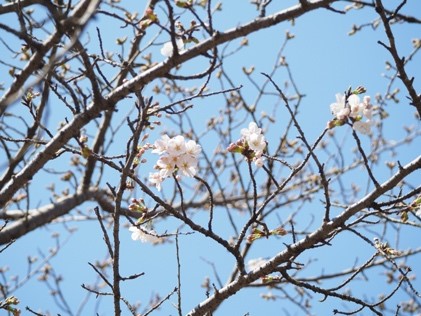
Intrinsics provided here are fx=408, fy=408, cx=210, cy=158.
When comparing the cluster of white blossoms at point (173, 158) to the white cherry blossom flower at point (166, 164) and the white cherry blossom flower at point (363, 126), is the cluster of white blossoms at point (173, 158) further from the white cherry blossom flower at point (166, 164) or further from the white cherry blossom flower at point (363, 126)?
the white cherry blossom flower at point (363, 126)

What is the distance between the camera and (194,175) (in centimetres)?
184

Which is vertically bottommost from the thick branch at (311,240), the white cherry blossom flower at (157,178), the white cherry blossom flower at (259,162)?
the thick branch at (311,240)

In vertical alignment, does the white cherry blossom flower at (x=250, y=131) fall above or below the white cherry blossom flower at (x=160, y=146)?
above

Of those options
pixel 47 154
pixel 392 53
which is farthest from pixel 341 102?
pixel 47 154

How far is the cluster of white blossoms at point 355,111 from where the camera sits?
1.75 meters

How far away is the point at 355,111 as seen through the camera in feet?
5.87

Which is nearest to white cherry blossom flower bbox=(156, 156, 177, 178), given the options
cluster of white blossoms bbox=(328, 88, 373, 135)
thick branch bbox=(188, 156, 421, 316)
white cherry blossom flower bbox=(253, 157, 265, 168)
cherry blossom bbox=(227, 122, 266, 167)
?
cherry blossom bbox=(227, 122, 266, 167)

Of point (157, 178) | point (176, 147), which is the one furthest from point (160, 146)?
point (157, 178)

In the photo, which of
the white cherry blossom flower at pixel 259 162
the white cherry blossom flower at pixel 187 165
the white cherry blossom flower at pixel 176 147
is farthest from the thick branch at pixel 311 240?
the white cherry blossom flower at pixel 176 147

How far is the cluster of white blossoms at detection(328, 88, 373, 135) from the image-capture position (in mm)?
1755

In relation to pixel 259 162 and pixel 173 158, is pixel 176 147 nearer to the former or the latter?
pixel 173 158

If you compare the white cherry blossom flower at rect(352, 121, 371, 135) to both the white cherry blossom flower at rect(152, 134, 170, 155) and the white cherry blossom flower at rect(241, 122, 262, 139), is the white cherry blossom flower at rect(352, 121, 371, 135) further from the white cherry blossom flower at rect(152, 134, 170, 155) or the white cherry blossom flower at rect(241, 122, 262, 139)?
the white cherry blossom flower at rect(152, 134, 170, 155)

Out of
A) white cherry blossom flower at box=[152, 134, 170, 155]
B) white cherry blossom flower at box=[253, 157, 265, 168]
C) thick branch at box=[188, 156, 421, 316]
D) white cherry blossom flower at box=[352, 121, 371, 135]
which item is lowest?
thick branch at box=[188, 156, 421, 316]

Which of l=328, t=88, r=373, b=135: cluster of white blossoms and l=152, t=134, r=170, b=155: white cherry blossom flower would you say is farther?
l=152, t=134, r=170, b=155: white cherry blossom flower
